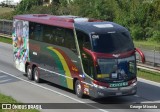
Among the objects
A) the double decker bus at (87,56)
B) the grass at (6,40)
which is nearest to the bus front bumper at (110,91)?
the double decker bus at (87,56)

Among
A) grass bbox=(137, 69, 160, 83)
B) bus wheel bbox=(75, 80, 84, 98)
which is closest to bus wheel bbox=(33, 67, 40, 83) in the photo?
bus wheel bbox=(75, 80, 84, 98)

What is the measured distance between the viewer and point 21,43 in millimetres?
26703

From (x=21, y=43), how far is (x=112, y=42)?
26.9 feet

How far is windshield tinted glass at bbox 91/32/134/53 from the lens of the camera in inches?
777

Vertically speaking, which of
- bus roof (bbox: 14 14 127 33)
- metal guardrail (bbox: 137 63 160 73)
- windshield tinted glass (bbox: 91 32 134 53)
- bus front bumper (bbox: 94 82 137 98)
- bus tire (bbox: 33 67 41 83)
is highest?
bus roof (bbox: 14 14 127 33)

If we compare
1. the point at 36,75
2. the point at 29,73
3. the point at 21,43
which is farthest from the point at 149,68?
the point at 21,43

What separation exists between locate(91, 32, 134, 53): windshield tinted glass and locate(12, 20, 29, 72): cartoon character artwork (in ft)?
23.1

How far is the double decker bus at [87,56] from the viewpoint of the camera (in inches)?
771

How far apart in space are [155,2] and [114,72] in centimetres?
3714

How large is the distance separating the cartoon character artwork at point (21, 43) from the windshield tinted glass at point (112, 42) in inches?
277

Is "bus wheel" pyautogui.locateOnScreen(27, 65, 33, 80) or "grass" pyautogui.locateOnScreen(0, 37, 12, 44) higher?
"bus wheel" pyautogui.locateOnScreen(27, 65, 33, 80)

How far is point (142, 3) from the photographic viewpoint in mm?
56906

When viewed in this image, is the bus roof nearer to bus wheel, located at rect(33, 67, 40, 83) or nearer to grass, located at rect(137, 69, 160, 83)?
bus wheel, located at rect(33, 67, 40, 83)

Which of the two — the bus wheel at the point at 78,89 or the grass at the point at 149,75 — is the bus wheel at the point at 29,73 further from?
the grass at the point at 149,75
